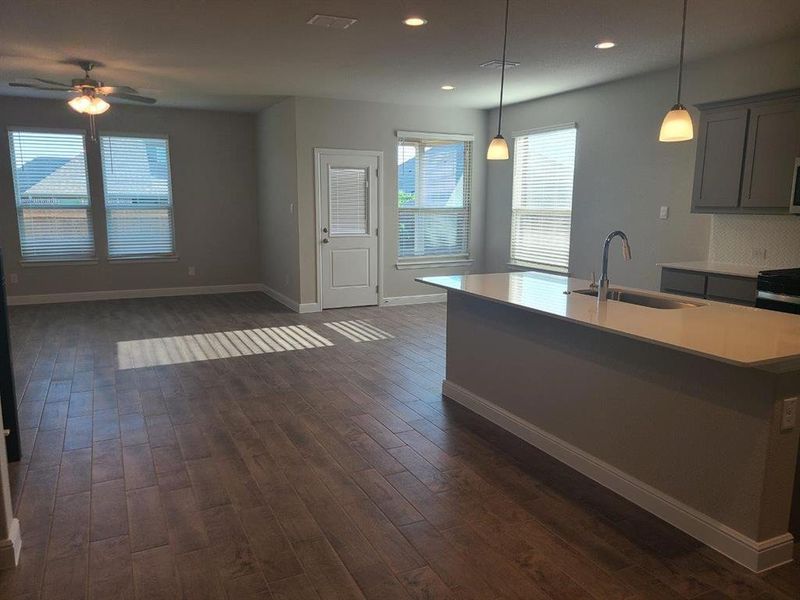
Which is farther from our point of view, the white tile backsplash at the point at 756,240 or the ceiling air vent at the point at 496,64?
the ceiling air vent at the point at 496,64

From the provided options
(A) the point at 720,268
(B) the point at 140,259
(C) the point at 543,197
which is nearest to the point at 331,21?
(A) the point at 720,268

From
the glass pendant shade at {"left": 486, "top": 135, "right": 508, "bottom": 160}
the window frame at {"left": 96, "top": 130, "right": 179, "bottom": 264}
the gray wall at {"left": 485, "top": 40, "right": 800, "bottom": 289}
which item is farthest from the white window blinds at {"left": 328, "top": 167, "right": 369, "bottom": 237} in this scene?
the glass pendant shade at {"left": 486, "top": 135, "right": 508, "bottom": 160}

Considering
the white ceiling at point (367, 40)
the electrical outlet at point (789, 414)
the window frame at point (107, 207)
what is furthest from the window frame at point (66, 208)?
the electrical outlet at point (789, 414)

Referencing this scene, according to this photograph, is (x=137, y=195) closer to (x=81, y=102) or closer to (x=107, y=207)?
(x=107, y=207)

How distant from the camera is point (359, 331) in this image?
6387mm

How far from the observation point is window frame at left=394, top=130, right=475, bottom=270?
767 centimetres

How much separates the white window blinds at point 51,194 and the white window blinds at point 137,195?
301mm

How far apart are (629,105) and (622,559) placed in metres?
4.72

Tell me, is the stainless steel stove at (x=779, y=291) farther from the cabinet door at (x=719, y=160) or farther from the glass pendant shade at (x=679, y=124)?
the glass pendant shade at (x=679, y=124)

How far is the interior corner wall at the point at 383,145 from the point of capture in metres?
7.09

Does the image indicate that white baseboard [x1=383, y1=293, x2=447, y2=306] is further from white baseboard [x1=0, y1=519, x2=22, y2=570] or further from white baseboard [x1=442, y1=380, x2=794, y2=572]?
white baseboard [x1=0, y1=519, x2=22, y2=570]

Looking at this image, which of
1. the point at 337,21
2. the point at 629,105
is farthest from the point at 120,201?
the point at 629,105

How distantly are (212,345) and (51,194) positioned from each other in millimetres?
3862

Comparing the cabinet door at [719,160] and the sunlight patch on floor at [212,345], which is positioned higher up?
the cabinet door at [719,160]
